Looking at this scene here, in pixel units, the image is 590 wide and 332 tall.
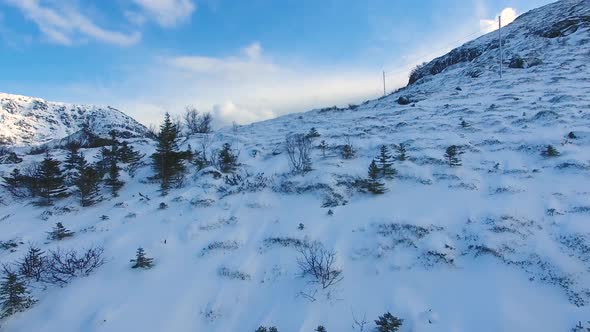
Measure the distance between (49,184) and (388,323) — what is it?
1653 centimetres

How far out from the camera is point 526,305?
7699mm

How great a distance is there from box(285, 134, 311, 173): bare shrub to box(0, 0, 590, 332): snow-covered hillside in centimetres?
49

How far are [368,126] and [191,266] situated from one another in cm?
1606

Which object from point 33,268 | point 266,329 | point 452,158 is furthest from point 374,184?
point 33,268

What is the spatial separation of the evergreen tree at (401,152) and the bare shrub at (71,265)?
12892 millimetres

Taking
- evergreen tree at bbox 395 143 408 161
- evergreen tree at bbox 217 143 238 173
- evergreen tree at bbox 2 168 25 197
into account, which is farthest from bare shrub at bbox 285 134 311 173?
evergreen tree at bbox 2 168 25 197

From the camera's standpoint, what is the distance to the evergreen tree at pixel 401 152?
16.3 meters

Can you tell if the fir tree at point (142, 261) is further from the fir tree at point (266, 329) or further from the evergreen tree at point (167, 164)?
the evergreen tree at point (167, 164)

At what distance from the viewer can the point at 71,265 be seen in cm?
1067

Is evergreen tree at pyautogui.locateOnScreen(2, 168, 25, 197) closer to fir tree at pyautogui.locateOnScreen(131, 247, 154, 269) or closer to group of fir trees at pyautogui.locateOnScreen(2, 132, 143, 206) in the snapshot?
group of fir trees at pyautogui.locateOnScreen(2, 132, 143, 206)

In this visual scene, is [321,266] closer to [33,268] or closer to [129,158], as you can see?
[33,268]

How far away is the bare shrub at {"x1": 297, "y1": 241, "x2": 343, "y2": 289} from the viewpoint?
30.8 ft

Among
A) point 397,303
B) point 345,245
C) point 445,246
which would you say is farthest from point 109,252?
point 445,246

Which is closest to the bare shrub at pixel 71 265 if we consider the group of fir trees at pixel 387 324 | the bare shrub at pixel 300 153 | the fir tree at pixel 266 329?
the fir tree at pixel 266 329
